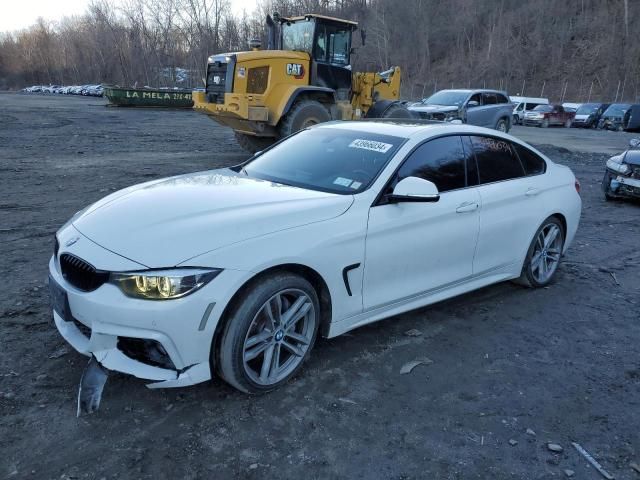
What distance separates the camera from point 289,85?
1188 centimetres

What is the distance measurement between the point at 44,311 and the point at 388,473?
290 centimetres

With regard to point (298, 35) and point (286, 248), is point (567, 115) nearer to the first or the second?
point (298, 35)

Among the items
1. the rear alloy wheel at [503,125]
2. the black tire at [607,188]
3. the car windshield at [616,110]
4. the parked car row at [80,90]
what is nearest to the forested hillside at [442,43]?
the parked car row at [80,90]

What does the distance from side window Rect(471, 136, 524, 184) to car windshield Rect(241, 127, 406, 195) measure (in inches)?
34.0

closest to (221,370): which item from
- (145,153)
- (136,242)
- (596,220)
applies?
(136,242)

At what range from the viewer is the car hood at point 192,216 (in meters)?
2.85

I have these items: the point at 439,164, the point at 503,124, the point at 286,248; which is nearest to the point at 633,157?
the point at 439,164

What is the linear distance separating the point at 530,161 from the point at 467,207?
1270 mm

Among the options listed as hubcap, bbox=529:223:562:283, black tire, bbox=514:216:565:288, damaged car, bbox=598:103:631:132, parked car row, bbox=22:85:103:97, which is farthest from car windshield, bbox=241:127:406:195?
parked car row, bbox=22:85:103:97

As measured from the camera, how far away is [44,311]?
13.3 ft

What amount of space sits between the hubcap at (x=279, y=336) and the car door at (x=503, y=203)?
1.69 meters

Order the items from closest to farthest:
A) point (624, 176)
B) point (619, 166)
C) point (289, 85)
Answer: point (624, 176) < point (619, 166) < point (289, 85)

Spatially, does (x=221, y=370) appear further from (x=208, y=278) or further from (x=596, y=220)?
(x=596, y=220)

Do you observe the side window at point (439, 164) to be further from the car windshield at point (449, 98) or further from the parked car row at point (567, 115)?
the parked car row at point (567, 115)
